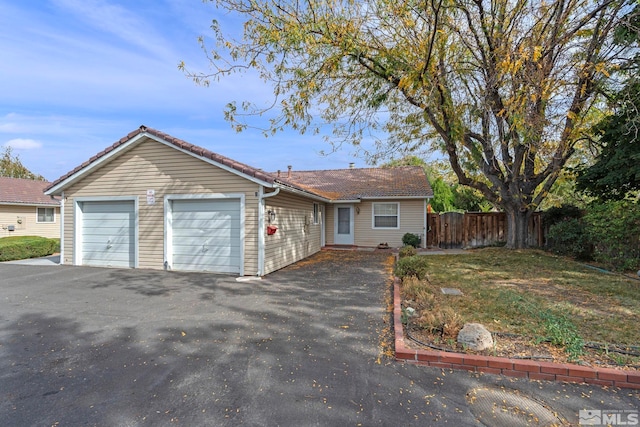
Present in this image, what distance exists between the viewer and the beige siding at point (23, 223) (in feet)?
53.3

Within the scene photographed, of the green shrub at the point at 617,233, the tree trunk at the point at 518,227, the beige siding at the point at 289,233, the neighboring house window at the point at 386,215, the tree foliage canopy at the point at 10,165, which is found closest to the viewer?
the green shrub at the point at 617,233

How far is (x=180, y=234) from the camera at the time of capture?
8.91 metres

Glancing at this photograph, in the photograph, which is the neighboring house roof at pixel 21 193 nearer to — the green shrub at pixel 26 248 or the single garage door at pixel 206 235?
the green shrub at pixel 26 248

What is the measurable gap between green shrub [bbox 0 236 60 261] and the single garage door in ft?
23.6

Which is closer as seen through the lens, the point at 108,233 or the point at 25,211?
the point at 108,233

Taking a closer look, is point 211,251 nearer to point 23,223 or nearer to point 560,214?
point 560,214

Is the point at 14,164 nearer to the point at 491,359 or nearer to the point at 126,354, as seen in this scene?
the point at 126,354

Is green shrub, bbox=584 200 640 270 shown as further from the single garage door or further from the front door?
the single garage door

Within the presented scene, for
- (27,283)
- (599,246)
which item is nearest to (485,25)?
(599,246)

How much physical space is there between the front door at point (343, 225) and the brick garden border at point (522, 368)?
11939 mm

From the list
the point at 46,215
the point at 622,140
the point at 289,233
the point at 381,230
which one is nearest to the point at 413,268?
the point at 289,233

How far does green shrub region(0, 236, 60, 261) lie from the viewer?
36.4 feet

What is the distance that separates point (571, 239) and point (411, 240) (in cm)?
563

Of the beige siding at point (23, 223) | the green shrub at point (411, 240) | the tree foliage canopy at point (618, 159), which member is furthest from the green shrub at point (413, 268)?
the beige siding at point (23, 223)
